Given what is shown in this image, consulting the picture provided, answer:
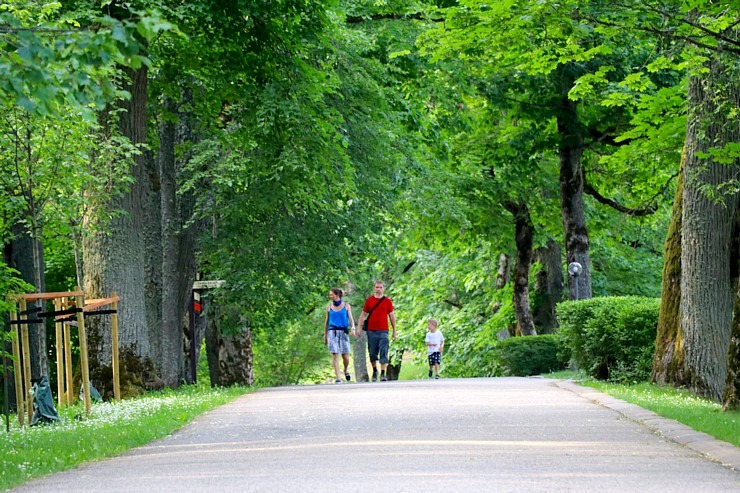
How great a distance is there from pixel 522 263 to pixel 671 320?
17.5 metres

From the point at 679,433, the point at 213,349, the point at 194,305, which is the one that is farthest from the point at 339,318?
the point at 679,433

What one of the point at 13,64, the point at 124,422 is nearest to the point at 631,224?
the point at 124,422

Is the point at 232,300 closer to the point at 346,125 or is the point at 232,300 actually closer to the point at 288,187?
the point at 288,187

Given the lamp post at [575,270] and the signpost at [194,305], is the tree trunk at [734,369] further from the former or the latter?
the lamp post at [575,270]

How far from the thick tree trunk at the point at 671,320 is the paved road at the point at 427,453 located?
2.95 m

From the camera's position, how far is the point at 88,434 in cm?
1267

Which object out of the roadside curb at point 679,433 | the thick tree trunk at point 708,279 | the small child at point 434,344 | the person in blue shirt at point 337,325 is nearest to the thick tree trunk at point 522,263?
the small child at point 434,344

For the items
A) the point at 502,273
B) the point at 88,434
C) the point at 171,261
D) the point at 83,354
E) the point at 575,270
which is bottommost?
the point at 88,434

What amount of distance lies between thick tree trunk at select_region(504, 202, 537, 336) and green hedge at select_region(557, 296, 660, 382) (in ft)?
44.7

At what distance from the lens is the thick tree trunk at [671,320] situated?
18391 millimetres

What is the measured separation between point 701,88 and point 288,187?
8.83 m

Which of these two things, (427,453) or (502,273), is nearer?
(427,453)

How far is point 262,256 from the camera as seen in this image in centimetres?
2488

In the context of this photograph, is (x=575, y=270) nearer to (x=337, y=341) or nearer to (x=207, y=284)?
(x=337, y=341)
